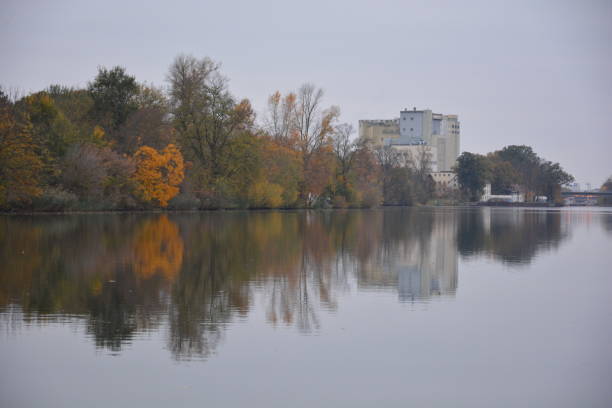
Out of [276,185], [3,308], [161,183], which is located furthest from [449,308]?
[276,185]

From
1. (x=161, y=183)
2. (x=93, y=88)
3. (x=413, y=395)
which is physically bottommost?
(x=413, y=395)

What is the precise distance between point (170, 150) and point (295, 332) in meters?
50.6

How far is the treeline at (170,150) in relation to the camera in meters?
47.6

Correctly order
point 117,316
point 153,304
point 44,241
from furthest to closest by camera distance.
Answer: point 44,241, point 153,304, point 117,316

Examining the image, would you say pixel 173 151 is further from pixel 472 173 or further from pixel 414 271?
pixel 472 173

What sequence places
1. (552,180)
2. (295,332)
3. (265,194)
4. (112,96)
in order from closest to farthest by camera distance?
(295,332) < (112,96) < (265,194) < (552,180)

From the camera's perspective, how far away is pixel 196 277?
53.8ft

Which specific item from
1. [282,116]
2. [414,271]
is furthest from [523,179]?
[414,271]

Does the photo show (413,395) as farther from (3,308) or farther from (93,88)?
(93,88)

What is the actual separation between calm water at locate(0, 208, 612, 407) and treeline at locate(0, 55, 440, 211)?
28.7m

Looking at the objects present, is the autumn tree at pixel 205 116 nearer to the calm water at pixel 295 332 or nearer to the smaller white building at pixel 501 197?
the calm water at pixel 295 332

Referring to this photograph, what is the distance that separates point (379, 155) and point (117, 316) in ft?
362

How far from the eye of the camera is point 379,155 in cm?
12025

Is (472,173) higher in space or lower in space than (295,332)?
higher
